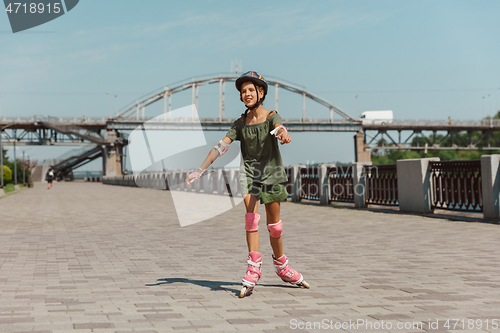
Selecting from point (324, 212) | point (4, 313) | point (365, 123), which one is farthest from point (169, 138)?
point (365, 123)

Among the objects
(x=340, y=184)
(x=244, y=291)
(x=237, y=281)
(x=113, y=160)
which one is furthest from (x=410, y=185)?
(x=113, y=160)

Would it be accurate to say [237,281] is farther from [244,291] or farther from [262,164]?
[262,164]

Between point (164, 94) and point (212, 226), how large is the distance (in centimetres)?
10346

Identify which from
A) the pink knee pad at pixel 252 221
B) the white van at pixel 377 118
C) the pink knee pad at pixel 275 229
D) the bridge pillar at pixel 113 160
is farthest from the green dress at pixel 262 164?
the white van at pixel 377 118

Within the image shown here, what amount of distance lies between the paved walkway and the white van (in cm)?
9830

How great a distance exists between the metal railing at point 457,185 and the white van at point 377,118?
310 feet

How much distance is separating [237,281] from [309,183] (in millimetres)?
15265

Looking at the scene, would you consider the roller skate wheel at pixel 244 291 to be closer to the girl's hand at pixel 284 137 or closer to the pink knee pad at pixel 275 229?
the pink knee pad at pixel 275 229

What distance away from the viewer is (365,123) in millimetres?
107188

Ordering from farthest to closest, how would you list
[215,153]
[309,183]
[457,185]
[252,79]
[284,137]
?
1. [309,183]
2. [457,185]
3. [215,153]
4. [252,79]
5. [284,137]

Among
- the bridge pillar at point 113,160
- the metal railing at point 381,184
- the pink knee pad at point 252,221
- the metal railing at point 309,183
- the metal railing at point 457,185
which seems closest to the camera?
the pink knee pad at point 252,221

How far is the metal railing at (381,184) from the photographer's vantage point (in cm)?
1541

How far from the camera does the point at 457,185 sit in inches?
508

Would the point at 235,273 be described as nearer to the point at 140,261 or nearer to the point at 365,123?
the point at 140,261
